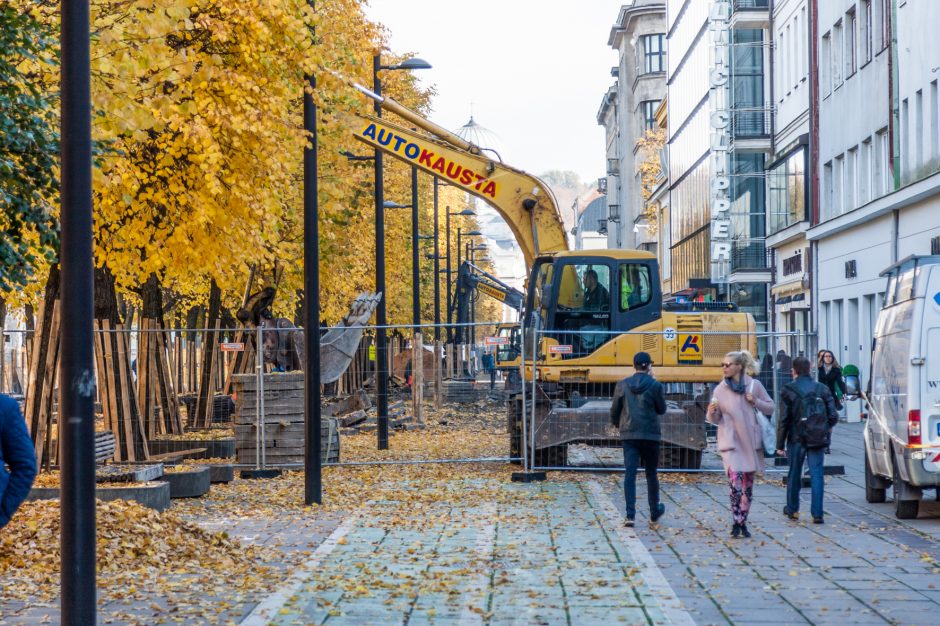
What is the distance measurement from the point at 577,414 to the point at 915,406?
675 cm

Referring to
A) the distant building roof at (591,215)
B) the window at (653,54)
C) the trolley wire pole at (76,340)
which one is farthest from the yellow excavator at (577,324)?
the distant building roof at (591,215)

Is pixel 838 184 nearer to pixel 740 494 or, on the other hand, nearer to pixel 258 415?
pixel 258 415

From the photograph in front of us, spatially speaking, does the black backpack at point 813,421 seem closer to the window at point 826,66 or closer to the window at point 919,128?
the window at point 919,128

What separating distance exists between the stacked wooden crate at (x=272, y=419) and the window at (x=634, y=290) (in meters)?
4.99

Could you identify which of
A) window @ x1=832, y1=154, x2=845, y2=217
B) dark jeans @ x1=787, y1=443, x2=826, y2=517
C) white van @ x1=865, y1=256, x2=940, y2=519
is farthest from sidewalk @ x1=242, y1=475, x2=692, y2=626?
window @ x1=832, y1=154, x2=845, y2=217

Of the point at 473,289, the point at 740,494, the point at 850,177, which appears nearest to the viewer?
the point at 740,494

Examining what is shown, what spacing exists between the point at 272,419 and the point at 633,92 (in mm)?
84515

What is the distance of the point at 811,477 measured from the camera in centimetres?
1488

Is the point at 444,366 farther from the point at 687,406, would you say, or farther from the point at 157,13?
the point at 157,13

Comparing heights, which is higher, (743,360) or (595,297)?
(595,297)

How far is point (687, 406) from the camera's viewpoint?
69.3 ft

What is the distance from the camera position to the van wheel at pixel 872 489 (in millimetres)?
16406

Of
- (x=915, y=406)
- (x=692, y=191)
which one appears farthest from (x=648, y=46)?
(x=915, y=406)

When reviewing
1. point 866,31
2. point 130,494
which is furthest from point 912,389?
point 866,31
